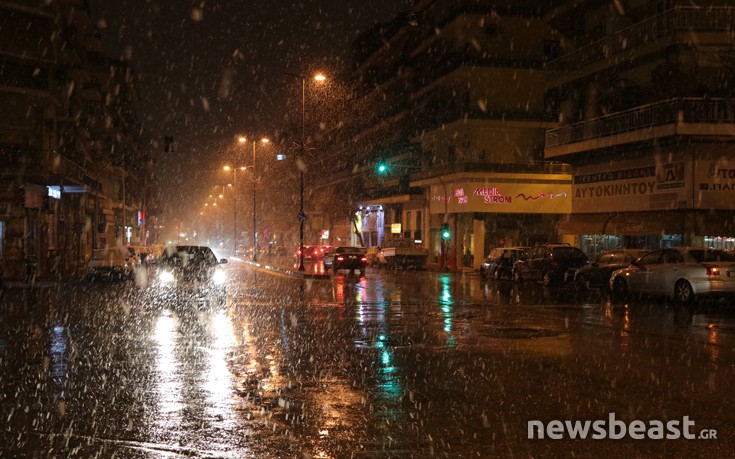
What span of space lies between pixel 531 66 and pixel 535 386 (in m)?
42.2

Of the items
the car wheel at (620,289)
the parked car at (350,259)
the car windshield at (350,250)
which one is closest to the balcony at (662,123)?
the car wheel at (620,289)

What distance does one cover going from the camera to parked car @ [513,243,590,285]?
28.8m

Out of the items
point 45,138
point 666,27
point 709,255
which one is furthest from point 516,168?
point 45,138

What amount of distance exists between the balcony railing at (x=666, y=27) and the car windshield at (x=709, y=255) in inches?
469

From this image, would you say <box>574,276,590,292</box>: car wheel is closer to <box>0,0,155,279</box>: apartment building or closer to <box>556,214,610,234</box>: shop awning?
<box>556,214,610,234</box>: shop awning

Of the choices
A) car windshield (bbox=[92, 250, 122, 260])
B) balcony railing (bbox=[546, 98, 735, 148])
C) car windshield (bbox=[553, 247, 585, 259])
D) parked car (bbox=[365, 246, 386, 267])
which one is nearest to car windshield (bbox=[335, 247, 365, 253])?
parked car (bbox=[365, 246, 386, 267])

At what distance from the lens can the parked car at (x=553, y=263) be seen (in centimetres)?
2878

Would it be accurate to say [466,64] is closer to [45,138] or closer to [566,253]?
[566,253]

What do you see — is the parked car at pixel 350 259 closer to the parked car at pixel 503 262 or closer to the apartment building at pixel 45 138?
the parked car at pixel 503 262

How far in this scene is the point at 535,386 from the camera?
8602 mm

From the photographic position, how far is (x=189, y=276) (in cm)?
2170

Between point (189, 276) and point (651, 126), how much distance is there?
19.2m

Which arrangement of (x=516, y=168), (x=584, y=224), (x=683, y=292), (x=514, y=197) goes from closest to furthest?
(x=683, y=292), (x=584, y=224), (x=516, y=168), (x=514, y=197)

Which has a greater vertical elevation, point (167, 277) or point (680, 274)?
point (680, 274)
